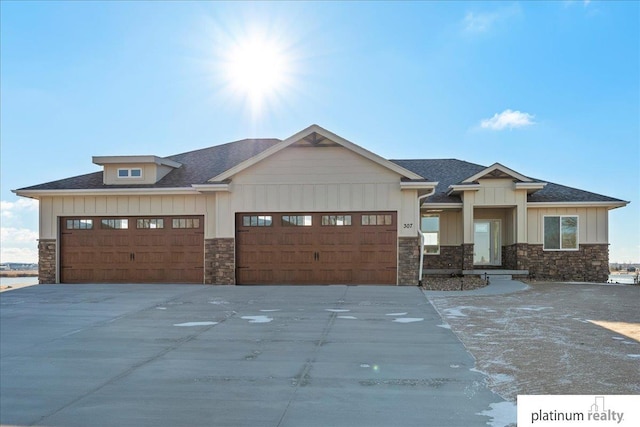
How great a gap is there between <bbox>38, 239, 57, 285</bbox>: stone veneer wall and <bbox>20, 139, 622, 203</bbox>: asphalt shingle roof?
80.2 inches

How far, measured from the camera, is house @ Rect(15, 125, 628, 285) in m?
17.0

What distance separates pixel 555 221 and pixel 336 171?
9.73 meters

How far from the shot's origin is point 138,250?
18.4m

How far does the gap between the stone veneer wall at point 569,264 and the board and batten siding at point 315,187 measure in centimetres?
692

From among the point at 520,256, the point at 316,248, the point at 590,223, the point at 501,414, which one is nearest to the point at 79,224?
the point at 316,248

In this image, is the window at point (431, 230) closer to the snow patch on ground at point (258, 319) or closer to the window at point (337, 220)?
the window at point (337, 220)

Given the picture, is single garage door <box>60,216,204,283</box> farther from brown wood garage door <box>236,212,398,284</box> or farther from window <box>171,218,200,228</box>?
brown wood garage door <box>236,212,398,284</box>

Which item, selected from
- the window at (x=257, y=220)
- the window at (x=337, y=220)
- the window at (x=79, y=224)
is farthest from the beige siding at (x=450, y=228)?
the window at (x=79, y=224)

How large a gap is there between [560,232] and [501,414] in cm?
1754

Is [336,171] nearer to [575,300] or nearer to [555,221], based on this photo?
[575,300]

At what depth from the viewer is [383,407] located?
5.36 m

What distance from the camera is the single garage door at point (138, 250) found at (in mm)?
18281

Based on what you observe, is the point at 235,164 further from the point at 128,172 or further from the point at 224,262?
the point at 224,262

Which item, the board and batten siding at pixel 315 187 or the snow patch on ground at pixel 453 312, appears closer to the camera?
the snow patch on ground at pixel 453 312
